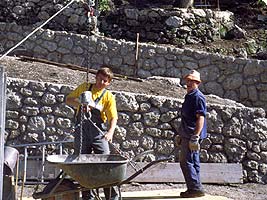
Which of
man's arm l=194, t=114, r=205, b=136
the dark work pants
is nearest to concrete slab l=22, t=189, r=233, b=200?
man's arm l=194, t=114, r=205, b=136

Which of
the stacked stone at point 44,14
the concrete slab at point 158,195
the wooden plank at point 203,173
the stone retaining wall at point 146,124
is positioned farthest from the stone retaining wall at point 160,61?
the concrete slab at point 158,195

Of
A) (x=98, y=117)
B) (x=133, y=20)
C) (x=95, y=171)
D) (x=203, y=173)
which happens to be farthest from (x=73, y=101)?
(x=133, y=20)

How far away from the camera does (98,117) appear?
25.9ft

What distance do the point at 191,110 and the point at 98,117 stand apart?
133 centimetres

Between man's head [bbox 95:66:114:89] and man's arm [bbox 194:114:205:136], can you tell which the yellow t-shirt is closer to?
man's head [bbox 95:66:114:89]

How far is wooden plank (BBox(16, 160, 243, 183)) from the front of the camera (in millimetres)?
9969

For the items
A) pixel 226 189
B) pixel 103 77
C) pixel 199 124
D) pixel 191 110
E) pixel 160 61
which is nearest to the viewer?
pixel 103 77

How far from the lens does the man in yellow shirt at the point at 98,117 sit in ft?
25.3

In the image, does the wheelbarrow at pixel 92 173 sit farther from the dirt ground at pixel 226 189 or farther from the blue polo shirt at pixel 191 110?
the dirt ground at pixel 226 189

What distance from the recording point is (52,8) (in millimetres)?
15141

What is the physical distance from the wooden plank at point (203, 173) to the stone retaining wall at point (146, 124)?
0.69 feet

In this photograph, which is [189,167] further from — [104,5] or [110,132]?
[104,5]

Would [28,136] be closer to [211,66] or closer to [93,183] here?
[93,183]

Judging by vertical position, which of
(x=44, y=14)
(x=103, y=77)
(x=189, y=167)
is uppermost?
(x=44, y=14)
